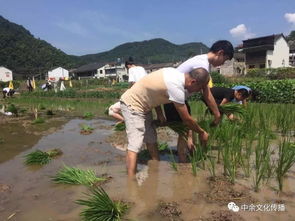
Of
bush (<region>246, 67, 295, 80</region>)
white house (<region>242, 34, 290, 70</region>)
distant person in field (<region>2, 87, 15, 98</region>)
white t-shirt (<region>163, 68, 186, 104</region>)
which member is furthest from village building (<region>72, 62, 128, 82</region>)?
white t-shirt (<region>163, 68, 186, 104</region>)

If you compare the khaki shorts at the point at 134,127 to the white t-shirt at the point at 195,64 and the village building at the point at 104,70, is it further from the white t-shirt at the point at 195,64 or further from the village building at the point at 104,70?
the village building at the point at 104,70

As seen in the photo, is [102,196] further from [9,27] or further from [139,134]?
[9,27]

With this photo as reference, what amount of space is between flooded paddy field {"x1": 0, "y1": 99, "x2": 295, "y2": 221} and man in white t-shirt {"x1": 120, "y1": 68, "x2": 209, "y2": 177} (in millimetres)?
400

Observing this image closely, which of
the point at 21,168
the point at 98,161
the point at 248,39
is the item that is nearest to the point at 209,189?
the point at 98,161

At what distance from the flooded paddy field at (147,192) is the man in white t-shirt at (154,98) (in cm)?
40

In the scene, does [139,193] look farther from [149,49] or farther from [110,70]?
[149,49]

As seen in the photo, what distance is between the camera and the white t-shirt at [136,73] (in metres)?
6.02

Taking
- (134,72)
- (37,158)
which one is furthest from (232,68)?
(37,158)

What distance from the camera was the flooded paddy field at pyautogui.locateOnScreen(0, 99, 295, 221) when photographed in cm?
258

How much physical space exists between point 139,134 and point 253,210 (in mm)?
1457

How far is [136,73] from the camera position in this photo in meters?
6.01

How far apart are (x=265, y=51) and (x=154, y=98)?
139 feet

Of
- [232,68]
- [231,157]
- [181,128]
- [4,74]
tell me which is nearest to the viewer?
[231,157]

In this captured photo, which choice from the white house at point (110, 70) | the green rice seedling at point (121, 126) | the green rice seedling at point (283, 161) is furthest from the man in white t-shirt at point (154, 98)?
the white house at point (110, 70)
